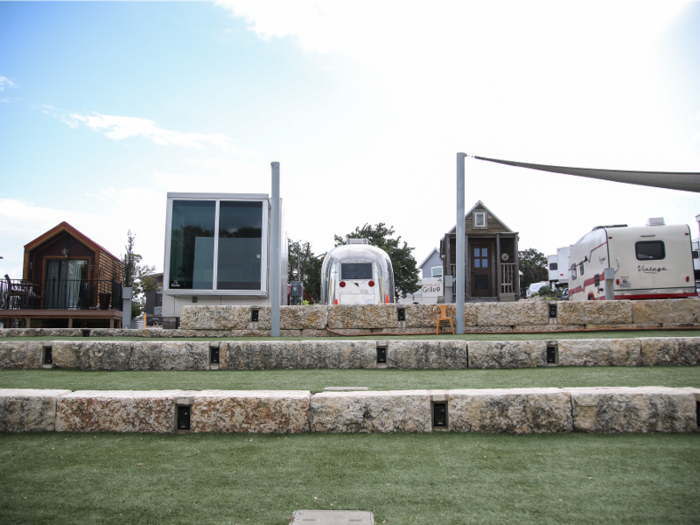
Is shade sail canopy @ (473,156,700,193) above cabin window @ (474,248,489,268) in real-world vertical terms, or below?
below

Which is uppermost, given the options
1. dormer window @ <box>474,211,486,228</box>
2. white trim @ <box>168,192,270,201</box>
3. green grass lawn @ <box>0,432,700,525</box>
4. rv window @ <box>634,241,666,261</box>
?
dormer window @ <box>474,211,486,228</box>

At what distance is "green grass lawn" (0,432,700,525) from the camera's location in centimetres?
252

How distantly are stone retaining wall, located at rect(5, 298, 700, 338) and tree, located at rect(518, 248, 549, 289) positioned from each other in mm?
73932

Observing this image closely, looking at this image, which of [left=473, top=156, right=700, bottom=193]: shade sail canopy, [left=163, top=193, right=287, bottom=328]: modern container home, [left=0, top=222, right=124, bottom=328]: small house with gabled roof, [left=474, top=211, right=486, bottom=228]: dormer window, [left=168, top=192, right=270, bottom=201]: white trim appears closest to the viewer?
[left=473, top=156, right=700, bottom=193]: shade sail canopy

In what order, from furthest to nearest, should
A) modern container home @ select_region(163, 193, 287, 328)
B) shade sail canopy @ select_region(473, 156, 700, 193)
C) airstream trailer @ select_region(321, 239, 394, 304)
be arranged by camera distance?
airstream trailer @ select_region(321, 239, 394, 304) < modern container home @ select_region(163, 193, 287, 328) < shade sail canopy @ select_region(473, 156, 700, 193)

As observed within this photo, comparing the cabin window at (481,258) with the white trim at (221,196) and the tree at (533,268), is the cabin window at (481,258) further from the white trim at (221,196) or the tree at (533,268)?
the tree at (533,268)

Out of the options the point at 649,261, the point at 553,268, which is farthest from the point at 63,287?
the point at 553,268

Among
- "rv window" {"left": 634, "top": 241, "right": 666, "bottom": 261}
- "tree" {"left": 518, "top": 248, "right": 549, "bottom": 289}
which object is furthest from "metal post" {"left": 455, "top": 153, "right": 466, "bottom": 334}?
"tree" {"left": 518, "top": 248, "right": 549, "bottom": 289}

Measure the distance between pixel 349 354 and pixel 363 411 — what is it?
→ 8.27 feet

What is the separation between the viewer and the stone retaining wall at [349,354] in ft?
18.8

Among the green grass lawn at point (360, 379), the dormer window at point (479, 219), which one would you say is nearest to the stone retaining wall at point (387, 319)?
the green grass lawn at point (360, 379)

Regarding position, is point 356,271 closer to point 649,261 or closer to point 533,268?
point 649,261

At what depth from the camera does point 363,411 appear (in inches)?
146

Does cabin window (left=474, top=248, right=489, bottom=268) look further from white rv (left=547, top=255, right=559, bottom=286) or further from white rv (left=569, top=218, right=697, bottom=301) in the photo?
white rv (left=547, top=255, right=559, bottom=286)
